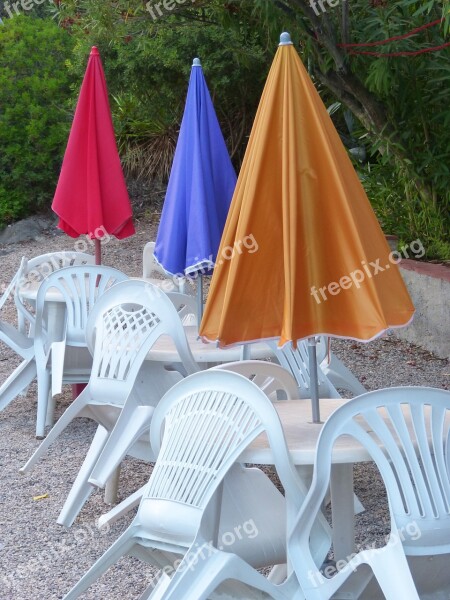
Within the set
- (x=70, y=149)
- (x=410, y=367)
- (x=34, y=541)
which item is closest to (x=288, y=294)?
(x=34, y=541)

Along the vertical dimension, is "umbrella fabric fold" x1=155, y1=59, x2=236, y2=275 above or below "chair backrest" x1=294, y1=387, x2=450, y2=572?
above

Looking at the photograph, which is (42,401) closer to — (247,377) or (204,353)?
(204,353)

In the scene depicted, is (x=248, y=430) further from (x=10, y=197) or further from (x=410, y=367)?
(x=10, y=197)

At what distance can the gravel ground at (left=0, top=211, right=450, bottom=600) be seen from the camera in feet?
12.1

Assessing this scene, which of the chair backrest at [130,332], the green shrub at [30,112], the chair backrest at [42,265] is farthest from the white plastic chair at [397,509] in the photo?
the green shrub at [30,112]

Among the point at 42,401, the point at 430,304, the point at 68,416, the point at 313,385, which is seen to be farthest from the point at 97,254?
the point at 313,385

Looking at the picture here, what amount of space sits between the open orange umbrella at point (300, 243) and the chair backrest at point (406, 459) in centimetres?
24

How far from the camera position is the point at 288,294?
9.04ft

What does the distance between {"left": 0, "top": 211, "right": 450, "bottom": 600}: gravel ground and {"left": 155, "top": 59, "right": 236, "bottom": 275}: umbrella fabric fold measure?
113 centimetres

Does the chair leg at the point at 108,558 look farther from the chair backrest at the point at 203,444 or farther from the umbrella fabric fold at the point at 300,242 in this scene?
the umbrella fabric fold at the point at 300,242

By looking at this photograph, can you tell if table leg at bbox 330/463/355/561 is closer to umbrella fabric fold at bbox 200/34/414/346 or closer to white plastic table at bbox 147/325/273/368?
umbrella fabric fold at bbox 200/34/414/346

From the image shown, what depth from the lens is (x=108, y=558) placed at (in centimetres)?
273

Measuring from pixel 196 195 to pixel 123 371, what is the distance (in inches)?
34.6

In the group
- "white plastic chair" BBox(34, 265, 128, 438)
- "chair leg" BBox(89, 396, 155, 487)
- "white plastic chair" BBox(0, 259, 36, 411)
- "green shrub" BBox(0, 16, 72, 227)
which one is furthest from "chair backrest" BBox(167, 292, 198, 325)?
"green shrub" BBox(0, 16, 72, 227)
